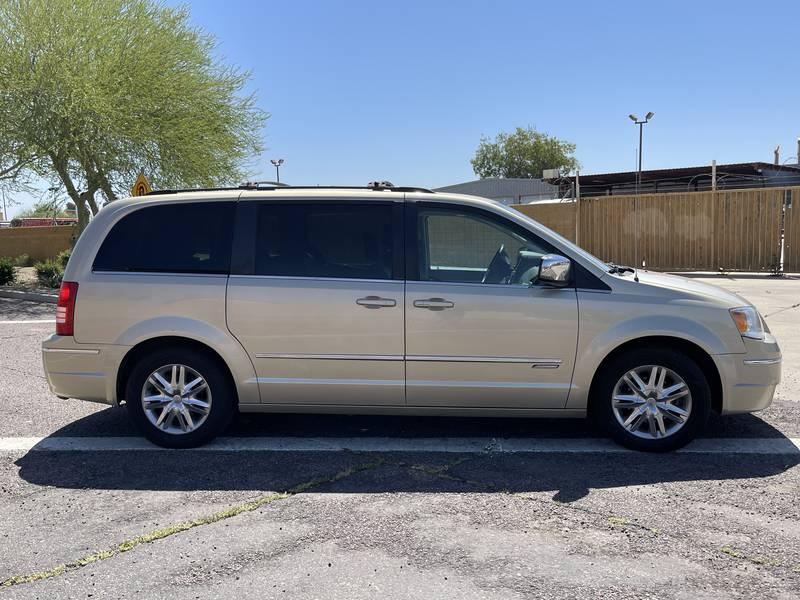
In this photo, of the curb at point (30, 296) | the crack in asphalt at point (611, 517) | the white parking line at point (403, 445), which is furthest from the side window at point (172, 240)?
the curb at point (30, 296)

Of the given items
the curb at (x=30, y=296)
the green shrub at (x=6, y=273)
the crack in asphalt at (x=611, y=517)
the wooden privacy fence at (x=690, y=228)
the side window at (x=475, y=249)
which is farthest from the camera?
the green shrub at (x=6, y=273)

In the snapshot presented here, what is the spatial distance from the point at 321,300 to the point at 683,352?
2575 mm

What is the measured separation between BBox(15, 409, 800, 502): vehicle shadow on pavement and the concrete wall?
22672 mm

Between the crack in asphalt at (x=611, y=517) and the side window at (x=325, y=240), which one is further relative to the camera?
the side window at (x=325, y=240)

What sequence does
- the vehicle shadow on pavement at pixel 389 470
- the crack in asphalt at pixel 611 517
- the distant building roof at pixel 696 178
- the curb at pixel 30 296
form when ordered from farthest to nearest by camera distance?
the distant building roof at pixel 696 178, the curb at pixel 30 296, the vehicle shadow on pavement at pixel 389 470, the crack in asphalt at pixel 611 517

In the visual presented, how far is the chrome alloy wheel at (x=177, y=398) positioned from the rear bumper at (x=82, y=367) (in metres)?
0.29

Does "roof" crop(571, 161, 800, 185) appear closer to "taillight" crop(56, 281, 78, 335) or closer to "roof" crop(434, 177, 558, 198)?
"roof" crop(434, 177, 558, 198)

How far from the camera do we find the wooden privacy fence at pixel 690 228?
16.7 m

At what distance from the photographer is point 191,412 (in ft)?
16.3

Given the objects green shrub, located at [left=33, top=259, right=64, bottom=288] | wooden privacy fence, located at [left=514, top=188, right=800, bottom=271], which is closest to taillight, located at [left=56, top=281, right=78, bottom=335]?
green shrub, located at [left=33, top=259, right=64, bottom=288]

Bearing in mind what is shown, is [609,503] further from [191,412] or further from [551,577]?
[191,412]

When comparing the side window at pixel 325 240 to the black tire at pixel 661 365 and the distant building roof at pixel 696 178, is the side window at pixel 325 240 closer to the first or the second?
the black tire at pixel 661 365

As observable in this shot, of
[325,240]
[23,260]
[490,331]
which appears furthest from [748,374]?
[23,260]

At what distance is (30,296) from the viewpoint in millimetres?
15953
